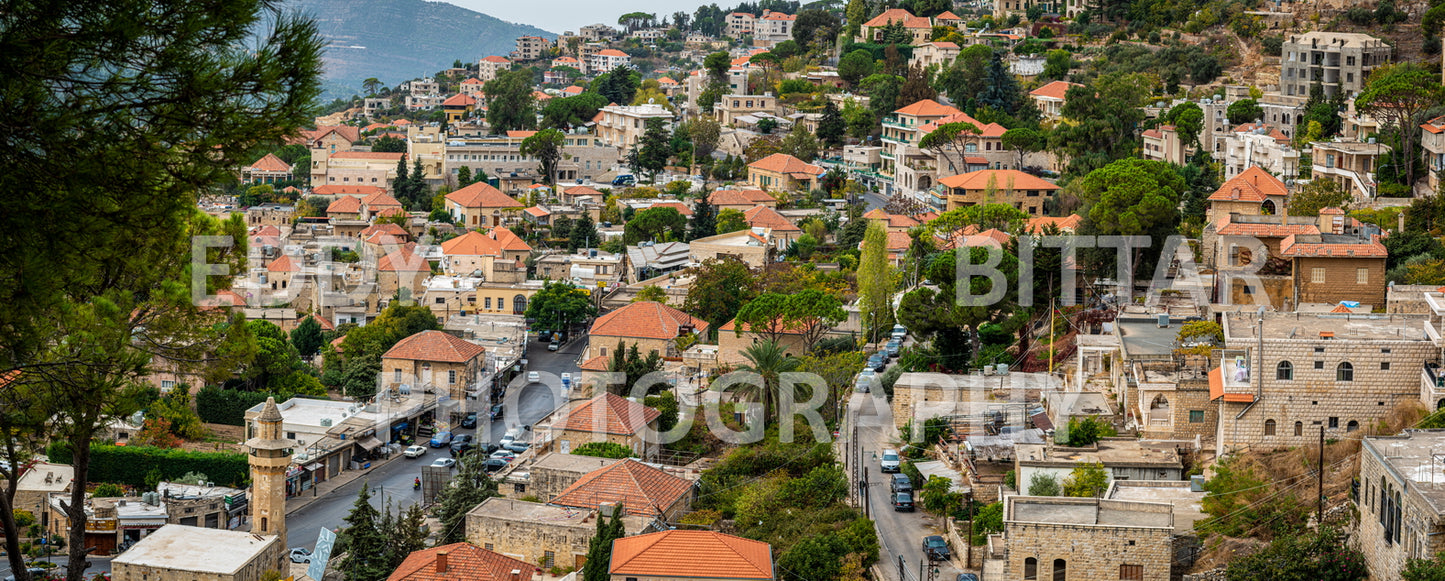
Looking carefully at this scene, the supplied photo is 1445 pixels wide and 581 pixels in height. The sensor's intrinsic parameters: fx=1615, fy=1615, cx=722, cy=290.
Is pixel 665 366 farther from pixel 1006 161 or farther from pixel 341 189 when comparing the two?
pixel 341 189

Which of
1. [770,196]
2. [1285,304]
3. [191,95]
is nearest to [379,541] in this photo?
[1285,304]

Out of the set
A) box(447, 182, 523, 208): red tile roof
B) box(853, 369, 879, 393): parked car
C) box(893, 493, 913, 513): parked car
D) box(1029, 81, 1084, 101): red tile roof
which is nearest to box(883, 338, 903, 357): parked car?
box(853, 369, 879, 393): parked car

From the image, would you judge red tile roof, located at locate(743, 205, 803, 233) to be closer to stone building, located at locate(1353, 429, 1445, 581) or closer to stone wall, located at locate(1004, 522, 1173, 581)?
stone wall, located at locate(1004, 522, 1173, 581)

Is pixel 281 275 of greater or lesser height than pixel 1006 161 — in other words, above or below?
below

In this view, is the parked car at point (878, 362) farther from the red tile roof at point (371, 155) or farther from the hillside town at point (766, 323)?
the red tile roof at point (371, 155)

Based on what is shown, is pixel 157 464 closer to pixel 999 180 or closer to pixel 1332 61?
pixel 999 180

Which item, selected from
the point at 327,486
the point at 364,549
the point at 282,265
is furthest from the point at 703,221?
the point at 364,549

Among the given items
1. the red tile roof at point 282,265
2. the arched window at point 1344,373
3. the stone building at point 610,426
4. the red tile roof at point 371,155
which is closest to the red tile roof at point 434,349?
the stone building at point 610,426
